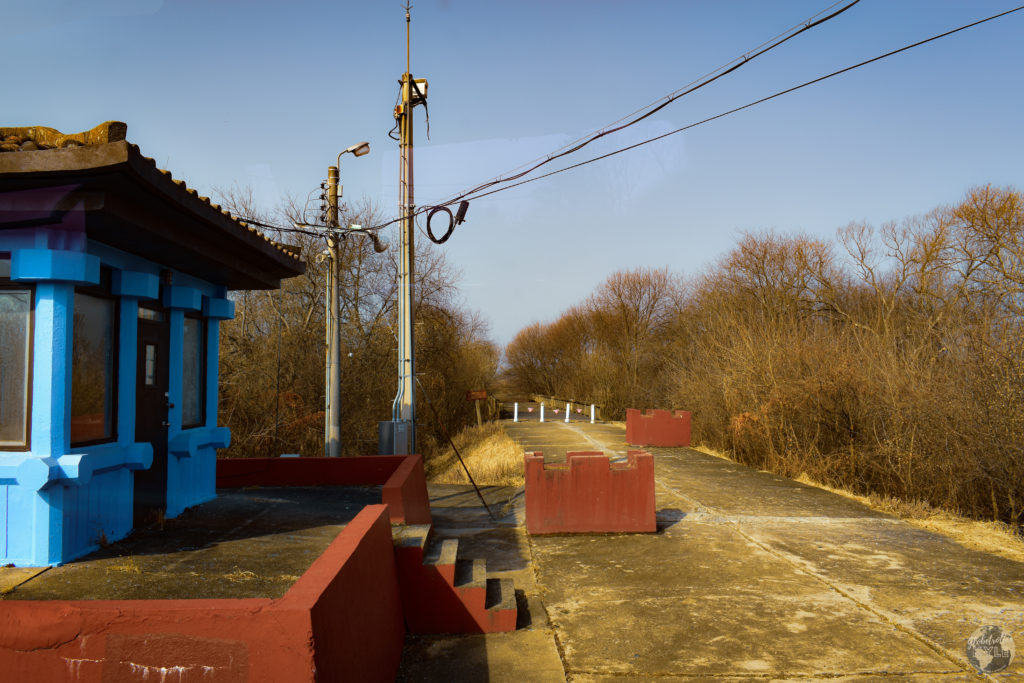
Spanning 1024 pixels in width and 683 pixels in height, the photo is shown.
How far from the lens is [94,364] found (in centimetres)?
598

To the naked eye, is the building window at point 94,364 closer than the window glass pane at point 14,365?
No

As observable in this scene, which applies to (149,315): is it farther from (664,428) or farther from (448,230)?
(664,428)

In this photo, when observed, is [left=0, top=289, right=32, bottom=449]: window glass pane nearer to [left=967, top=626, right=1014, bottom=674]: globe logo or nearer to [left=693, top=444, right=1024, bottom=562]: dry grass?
[left=967, top=626, right=1014, bottom=674]: globe logo

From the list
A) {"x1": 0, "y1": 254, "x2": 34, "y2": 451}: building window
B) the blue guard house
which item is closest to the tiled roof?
the blue guard house

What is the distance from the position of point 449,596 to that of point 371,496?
3.19 metres

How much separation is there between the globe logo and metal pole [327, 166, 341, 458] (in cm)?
1041

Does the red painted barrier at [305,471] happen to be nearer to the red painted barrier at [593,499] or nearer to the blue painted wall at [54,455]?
the red painted barrier at [593,499]

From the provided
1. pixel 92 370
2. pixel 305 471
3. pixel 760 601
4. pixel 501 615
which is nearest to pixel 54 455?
pixel 92 370

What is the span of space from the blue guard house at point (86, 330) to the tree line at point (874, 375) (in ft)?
32.8

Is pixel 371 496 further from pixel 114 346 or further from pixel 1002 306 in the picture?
pixel 1002 306

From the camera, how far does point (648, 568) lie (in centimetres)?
728

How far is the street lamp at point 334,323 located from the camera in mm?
13008

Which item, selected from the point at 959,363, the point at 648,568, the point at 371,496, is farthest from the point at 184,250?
the point at 959,363

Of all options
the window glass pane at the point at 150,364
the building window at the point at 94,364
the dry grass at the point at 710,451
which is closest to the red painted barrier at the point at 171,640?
the building window at the point at 94,364
